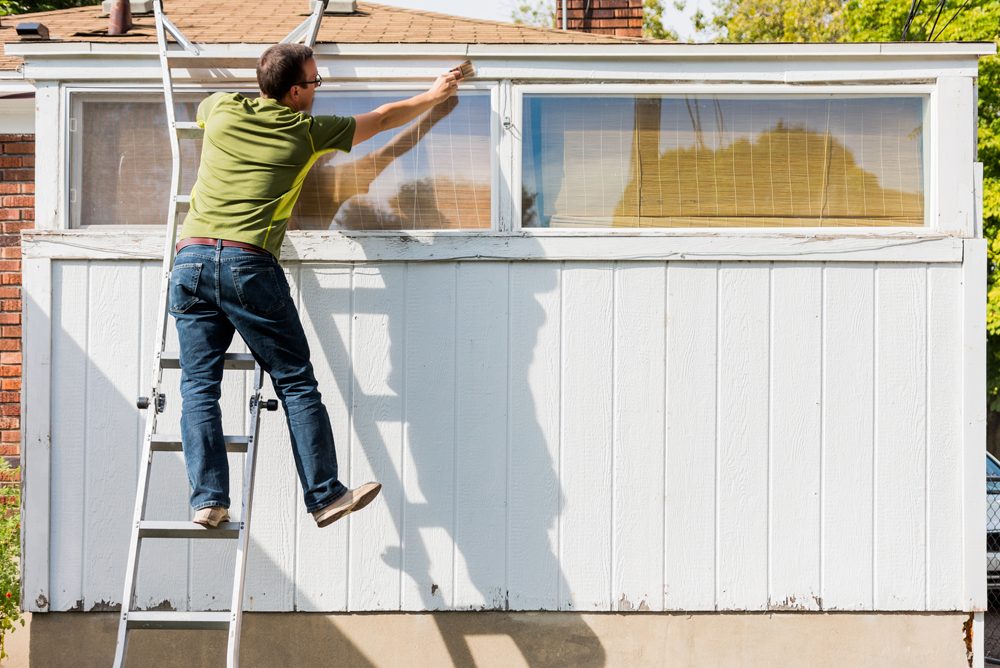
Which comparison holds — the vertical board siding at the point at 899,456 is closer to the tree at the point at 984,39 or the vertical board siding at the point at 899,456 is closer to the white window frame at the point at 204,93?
the white window frame at the point at 204,93

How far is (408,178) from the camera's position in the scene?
380 centimetres

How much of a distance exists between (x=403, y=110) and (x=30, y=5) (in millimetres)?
12896

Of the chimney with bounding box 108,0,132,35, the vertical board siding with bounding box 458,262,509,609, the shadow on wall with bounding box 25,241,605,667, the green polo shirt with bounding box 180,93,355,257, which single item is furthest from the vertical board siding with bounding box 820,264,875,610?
the chimney with bounding box 108,0,132,35

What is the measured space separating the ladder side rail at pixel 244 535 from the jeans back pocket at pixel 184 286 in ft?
1.11

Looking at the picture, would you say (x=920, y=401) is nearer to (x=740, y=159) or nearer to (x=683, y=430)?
(x=683, y=430)

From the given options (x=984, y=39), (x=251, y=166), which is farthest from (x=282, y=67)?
(x=984, y=39)

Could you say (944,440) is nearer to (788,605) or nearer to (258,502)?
(788,605)

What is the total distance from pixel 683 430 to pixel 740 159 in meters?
1.12

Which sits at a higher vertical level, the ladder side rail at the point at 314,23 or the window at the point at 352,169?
the ladder side rail at the point at 314,23

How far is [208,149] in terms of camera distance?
3.35m

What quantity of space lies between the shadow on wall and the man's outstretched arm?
572 millimetres

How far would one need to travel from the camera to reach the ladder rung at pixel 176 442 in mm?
3270

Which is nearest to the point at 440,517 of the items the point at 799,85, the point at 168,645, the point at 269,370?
the point at 269,370

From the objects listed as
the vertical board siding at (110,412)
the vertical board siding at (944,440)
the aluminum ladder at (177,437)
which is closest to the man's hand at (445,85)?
the aluminum ladder at (177,437)
